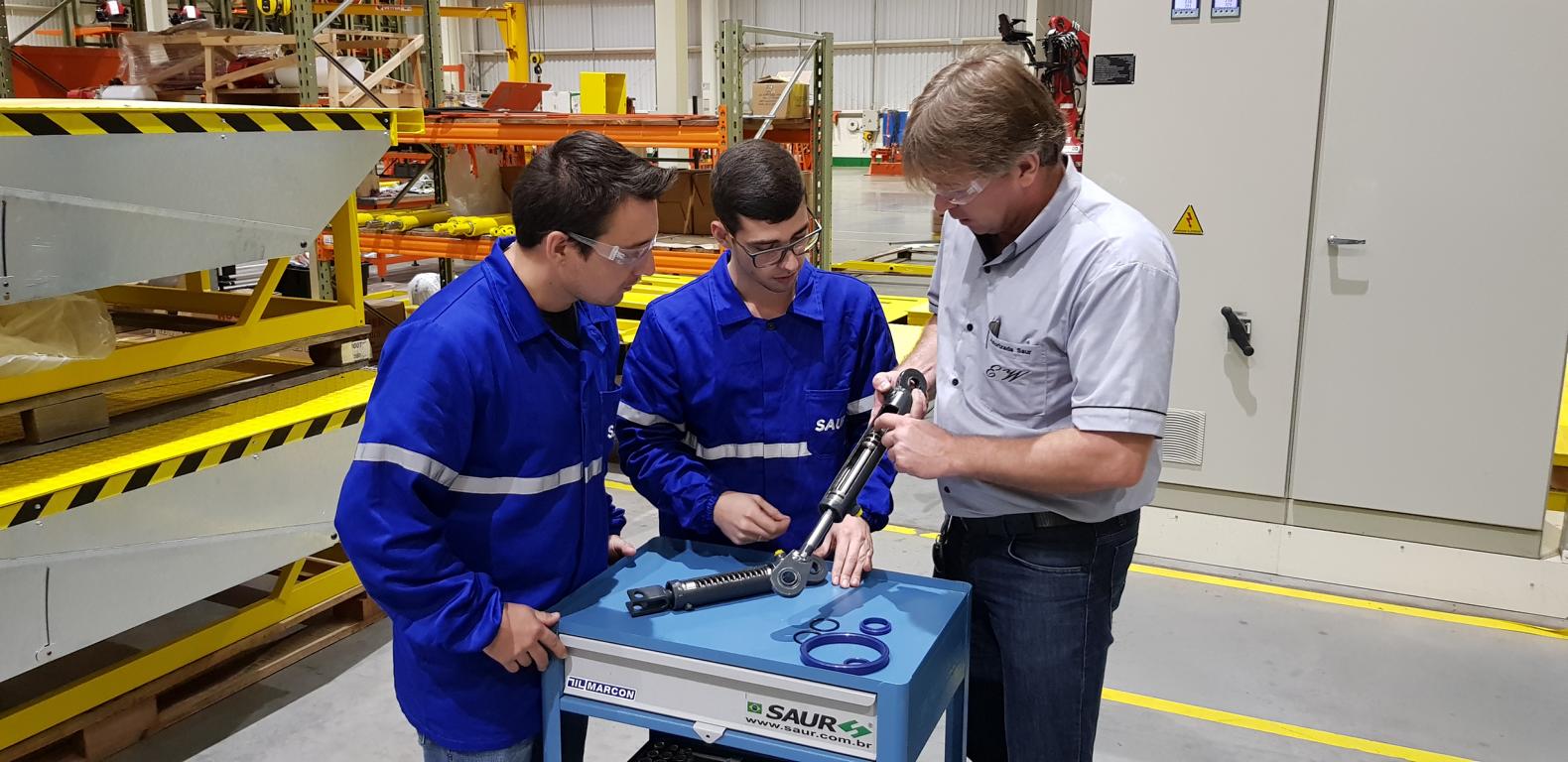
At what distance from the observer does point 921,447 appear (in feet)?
5.89

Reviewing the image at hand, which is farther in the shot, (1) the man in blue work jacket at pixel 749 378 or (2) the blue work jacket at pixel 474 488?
(1) the man in blue work jacket at pixel 749 378

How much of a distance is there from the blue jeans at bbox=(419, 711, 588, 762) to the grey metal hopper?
5.15 feet

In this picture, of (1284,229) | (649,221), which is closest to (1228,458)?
(1284,229)

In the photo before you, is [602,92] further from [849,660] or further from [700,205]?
[849,660]

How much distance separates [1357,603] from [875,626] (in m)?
3.46

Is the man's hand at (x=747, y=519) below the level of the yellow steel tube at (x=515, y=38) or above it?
below

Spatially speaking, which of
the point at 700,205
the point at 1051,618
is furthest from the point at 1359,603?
the point at 700,205

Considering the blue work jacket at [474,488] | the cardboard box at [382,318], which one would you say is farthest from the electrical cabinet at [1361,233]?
the cardboard box at [382,318]

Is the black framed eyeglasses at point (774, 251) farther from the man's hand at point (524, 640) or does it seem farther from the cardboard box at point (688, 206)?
the cardboard box at point (688, 206)

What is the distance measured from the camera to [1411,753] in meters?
3.32

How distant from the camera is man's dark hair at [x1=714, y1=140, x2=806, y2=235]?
2094 mm

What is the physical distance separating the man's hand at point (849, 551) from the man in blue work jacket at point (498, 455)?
469mm

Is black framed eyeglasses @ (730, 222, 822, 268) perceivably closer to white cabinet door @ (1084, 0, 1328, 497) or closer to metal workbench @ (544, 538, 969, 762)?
metal workbench @ (544, 538, 969, 762)

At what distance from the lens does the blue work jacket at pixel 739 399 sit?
2207mm
